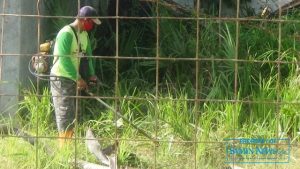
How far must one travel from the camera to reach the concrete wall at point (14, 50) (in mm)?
7629

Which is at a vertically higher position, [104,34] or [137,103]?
[104,34]

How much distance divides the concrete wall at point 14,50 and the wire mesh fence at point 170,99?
4cm

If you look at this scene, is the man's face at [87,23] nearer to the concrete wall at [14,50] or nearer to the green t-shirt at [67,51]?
the green t-shirt at [67,51]

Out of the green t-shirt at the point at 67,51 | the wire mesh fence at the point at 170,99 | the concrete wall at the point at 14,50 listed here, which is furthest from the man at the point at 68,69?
the concrete wall at the point at 14,50

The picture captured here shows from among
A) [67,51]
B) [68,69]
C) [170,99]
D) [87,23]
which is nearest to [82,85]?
[68,69]

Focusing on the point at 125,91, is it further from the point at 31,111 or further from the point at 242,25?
the point at 242,25

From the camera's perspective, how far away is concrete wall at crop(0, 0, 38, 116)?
7.63 metres

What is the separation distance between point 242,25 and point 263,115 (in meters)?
2.08

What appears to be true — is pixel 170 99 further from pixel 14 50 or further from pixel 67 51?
pixel 14 50

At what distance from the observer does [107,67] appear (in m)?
8.87

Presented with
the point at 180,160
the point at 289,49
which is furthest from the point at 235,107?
the point at 289,49

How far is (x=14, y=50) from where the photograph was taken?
7.74 meters

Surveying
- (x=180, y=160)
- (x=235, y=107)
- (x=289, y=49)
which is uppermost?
(x=289, y=49)

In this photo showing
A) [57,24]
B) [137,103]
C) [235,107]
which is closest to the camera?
[235,107]
